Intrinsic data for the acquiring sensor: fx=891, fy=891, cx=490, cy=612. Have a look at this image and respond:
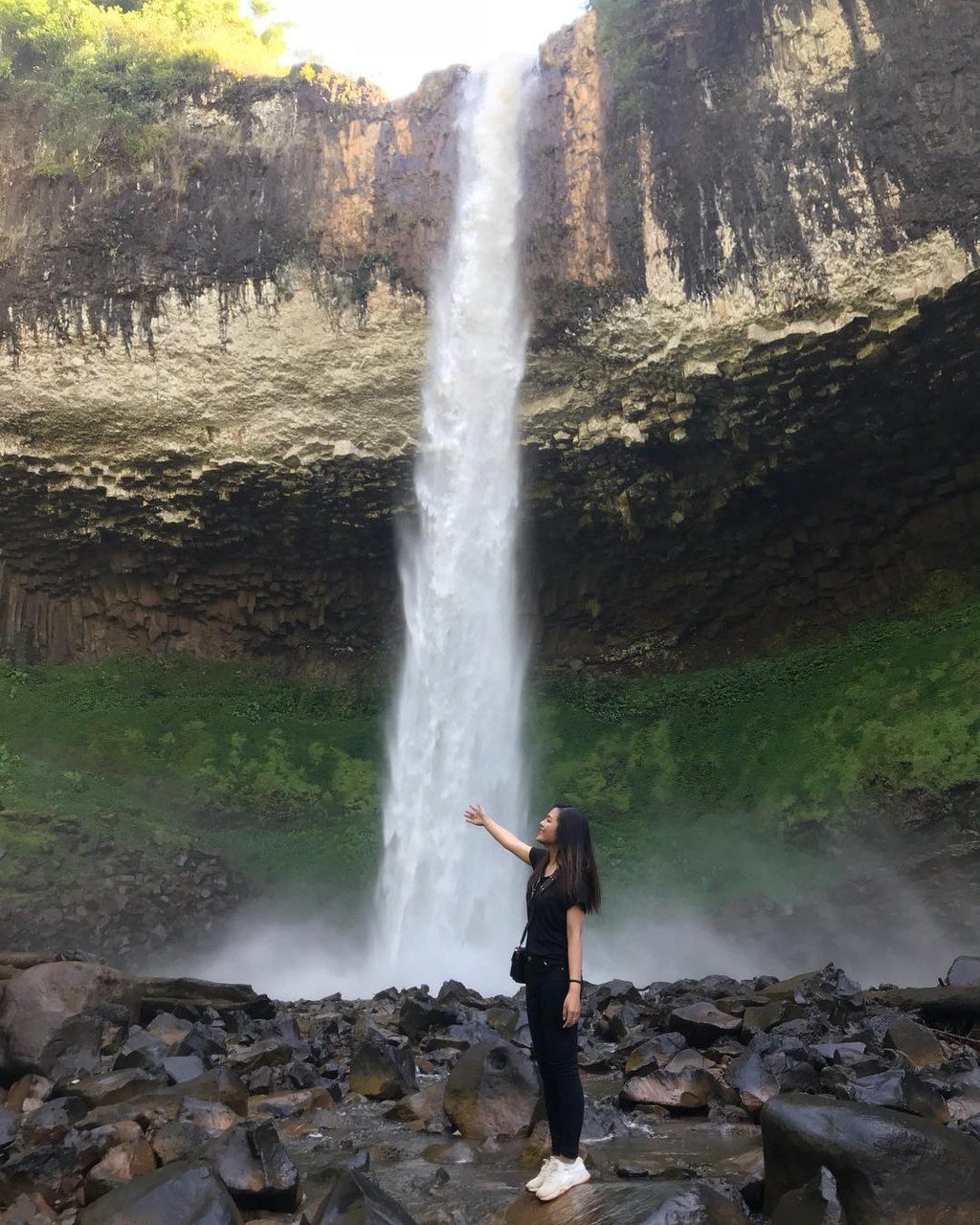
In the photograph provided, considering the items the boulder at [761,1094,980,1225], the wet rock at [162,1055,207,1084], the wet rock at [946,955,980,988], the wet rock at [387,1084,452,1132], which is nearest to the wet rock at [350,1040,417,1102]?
the wet rock at [387,1084,452,1132]

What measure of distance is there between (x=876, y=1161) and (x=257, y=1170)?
226 cm

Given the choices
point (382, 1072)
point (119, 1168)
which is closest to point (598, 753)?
point (382, 1072)

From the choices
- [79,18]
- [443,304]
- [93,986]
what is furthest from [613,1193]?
[79,18]

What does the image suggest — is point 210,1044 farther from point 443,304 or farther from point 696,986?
point 443,304

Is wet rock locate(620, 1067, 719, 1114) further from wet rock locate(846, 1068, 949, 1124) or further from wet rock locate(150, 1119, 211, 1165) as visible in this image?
wet rock locate(150, 1119, 211, 1165)

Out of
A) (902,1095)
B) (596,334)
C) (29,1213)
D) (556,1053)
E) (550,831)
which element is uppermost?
(596,334)

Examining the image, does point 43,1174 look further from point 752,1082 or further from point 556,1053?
point 752,1082

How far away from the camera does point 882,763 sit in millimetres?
15797

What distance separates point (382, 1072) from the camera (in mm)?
5535

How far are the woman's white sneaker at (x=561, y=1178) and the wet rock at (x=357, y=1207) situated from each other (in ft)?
2.15

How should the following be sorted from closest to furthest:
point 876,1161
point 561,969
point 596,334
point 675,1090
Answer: point 876,1161 < point 561,969 < point 675,1090 < point 596,334

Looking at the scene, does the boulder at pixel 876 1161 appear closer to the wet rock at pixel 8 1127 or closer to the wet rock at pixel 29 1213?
the wet rock at pixel 29 1213

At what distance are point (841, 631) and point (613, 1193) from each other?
18171 mm

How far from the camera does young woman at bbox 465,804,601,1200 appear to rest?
3.69 m
